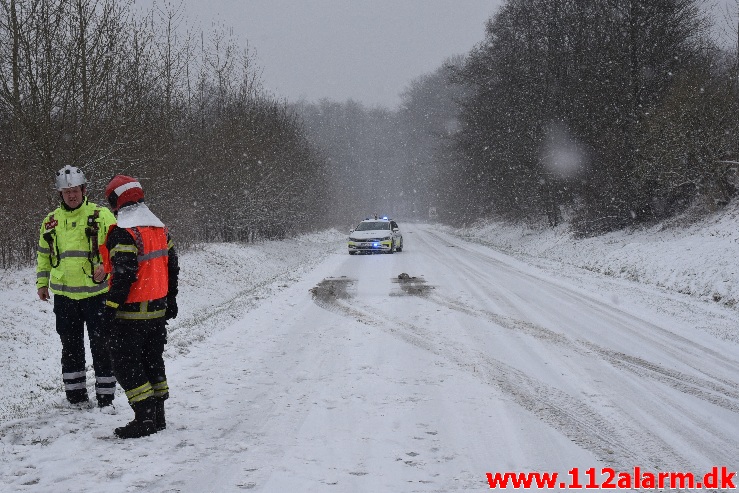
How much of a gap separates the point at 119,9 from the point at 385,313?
1026cm

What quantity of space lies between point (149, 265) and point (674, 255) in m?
14.2

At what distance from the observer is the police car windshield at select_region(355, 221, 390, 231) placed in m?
26.6

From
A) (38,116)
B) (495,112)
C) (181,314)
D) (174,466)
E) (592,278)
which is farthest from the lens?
(495,112)

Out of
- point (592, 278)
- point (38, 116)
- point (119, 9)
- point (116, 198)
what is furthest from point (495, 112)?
point (116, 198)

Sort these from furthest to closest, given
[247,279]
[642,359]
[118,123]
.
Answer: [247,279] < [118,123] < [642,359]

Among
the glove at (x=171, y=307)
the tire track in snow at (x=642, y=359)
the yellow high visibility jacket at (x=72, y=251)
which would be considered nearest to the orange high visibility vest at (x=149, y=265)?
the glove at (x=171, y=307)

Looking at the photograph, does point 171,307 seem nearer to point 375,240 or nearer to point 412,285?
point 412,285

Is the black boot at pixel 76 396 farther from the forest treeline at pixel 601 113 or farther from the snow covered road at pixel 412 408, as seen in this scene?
the forest treeline at pixel 601 113

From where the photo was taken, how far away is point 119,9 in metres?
13.8

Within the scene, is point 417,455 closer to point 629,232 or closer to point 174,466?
point 174,466

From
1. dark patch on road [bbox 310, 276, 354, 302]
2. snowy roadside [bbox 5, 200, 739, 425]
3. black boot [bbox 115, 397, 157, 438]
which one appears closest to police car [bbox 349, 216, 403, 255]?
snowy roadside [bbox 5, 200, 739, 425]

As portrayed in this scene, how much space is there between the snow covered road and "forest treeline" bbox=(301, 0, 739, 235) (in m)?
10.3

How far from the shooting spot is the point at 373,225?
88.5 feet

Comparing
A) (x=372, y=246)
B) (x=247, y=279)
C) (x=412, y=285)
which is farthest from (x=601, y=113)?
(x=247, y=279)
